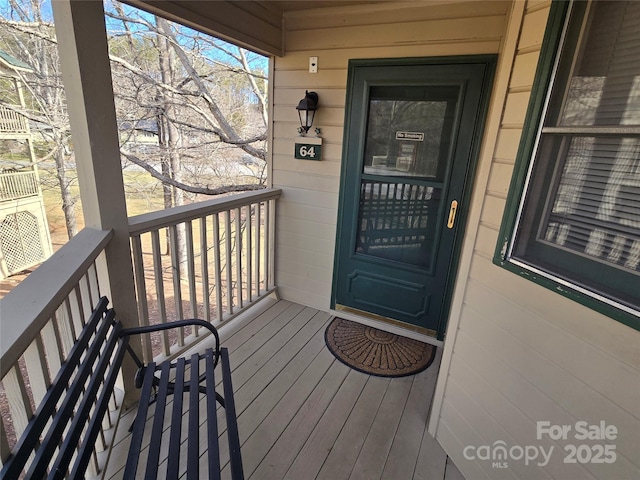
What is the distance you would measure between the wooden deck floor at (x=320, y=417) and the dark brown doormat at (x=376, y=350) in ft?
0.24

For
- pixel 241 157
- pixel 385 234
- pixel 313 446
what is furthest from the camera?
pixel 241 157

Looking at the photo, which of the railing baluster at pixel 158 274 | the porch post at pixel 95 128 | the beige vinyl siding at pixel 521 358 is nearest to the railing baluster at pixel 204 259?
the railing baluster at pixel 158 274

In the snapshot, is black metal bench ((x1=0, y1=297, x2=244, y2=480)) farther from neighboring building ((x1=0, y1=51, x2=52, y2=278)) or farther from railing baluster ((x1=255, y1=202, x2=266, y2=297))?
neighboring building ((x1=0, y1=51, x2=52, y2=278))

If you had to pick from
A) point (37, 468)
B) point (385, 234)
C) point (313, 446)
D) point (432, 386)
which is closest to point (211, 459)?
point (37, 468)

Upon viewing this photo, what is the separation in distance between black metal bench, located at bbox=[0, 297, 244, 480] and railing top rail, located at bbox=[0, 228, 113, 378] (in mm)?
229

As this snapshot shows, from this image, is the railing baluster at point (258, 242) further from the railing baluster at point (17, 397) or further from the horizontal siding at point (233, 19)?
the railing baluster at point (17, 397)

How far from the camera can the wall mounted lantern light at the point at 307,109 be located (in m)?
2.43

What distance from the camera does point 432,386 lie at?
2.08 metres

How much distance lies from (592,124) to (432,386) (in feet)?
5.67

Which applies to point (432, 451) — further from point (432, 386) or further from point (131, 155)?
point (131, 155)

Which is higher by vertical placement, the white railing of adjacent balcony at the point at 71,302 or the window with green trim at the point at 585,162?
the window with green trim at the point at 585,162

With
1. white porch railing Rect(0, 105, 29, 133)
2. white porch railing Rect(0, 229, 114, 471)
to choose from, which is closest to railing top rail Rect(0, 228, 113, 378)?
white porch railing Rect(0, 229, 114, 471)

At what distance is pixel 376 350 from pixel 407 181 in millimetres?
1318

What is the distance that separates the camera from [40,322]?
31.0 inches
